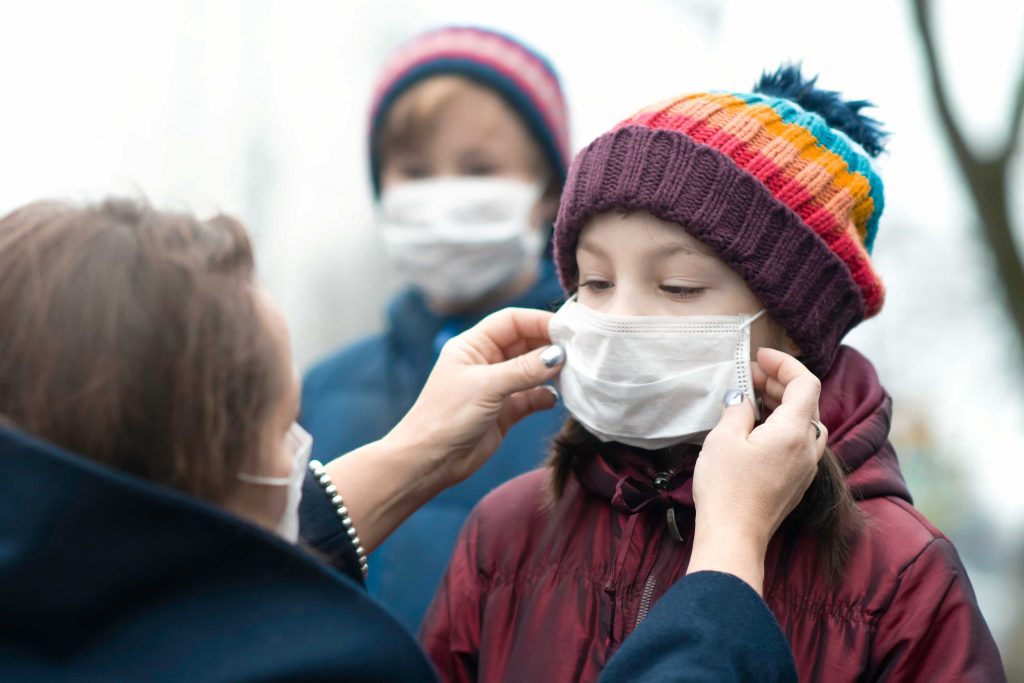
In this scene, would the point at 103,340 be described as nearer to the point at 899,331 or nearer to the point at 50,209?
the point at 50,209

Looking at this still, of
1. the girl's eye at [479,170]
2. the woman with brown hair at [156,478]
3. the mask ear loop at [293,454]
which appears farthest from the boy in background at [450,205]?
the woman with brown hair at [156,478]

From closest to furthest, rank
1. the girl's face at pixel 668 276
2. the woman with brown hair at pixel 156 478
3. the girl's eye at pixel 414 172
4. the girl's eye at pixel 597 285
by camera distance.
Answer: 1. the woman with brown hair at pixel 156 478
2. the girl's face at pixel 668 276
3. the girl's eye at pixel 597 285
4. the girl's eye at pixel 414 172

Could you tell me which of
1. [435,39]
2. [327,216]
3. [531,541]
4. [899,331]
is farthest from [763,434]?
[899,331]

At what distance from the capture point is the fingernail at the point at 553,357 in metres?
2.45

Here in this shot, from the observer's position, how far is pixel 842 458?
2.17 meters

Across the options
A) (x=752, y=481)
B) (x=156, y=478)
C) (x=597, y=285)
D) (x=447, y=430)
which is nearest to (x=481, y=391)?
(x=447, y=430)

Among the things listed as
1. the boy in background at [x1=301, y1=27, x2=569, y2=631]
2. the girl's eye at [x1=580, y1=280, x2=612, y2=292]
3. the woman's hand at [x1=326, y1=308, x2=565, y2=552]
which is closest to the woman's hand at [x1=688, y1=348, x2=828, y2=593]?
the girl's eye at [x1=580, y1=280, x2=612, y2=292]

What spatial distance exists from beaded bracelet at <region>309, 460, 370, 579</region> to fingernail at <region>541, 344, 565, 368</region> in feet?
1.69

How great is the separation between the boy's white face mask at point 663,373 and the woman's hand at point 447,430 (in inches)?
7.1

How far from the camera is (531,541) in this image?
2410mm

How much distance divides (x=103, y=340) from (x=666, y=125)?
1.21 meters

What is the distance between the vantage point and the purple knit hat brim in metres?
2.23

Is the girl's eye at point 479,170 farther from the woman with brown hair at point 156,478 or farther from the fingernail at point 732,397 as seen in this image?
the woman with brown hair at point 156,478

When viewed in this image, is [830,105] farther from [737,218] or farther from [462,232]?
[462,232]
